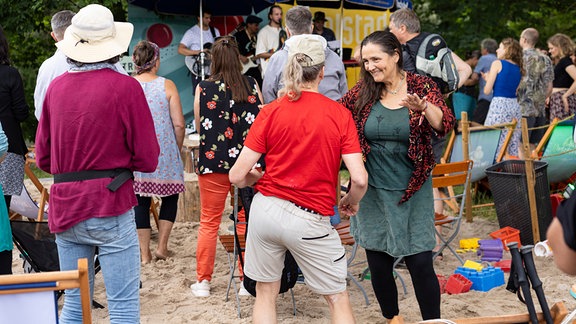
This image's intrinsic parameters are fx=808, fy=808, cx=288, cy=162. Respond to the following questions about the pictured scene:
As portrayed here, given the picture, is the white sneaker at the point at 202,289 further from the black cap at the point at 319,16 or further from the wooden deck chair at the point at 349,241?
the black cap at the point at 319,16

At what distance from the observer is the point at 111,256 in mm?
3629

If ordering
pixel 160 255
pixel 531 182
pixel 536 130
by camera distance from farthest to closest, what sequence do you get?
pixel 536 130, pixel 531 182, pixel 160 255

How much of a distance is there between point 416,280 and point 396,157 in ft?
2.19

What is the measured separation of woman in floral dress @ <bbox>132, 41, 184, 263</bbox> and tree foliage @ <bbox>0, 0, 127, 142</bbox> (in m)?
4.27

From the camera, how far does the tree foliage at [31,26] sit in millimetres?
10141

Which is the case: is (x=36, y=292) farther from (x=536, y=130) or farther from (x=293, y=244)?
(x=536, y=130)

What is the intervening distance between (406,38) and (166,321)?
8.39 ft

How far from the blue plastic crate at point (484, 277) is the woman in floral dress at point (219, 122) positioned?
1.67m

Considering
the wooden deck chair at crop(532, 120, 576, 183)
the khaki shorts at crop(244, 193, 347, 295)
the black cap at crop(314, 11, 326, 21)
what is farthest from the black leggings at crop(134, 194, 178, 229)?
the black cap at crop(314, 11, 326, 21)

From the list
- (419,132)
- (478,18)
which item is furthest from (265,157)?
(478,18)

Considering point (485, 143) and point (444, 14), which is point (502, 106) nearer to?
point (485, 143)

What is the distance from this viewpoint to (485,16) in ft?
45.1

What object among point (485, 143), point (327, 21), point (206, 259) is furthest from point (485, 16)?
point (206, 259)

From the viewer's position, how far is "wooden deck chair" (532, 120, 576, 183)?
25.5 feet
